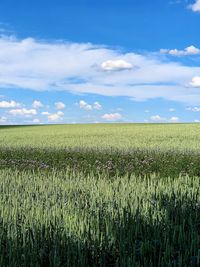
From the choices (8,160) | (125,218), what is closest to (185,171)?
(8,160)

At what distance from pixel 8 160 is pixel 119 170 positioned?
4.97m

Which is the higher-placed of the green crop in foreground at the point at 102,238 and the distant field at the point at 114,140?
the distant field at the point at 114,140

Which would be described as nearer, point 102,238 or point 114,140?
point 102,238

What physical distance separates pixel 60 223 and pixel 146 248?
123 cm

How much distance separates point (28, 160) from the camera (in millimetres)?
17234

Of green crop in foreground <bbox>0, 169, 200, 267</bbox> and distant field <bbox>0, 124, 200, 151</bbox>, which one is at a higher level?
distant field <bbox>0, 124, 200, 151</bbox>

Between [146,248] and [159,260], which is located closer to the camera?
[159,260]

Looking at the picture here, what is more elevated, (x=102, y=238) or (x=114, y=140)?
(x=114, y=140)

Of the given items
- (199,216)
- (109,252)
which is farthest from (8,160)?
(109,252)

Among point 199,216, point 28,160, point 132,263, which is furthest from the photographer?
point 28,160

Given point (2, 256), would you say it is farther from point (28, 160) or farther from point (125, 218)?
point (28, 160)

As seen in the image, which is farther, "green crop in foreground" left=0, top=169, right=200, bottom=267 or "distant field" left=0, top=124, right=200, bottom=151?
"distant field" left=0, top=124, right=200, bottom=151

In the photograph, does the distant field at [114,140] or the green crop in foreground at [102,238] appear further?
the distant field at [114,140]

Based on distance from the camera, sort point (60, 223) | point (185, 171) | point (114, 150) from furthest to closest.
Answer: point (114, 150)
point (185, 171)
point (60, 223)
